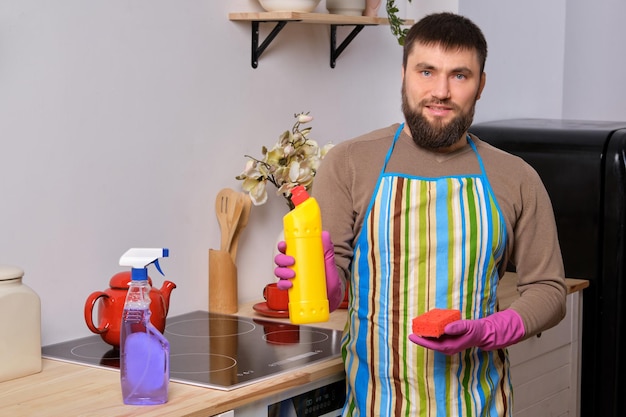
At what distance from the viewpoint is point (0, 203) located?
6.32 ft

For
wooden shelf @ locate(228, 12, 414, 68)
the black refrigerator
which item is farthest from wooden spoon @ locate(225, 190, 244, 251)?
the black refrigerator

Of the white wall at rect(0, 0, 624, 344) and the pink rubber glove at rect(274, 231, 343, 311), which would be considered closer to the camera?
the pink rubber glove at rect(274, 231, 343, 311)

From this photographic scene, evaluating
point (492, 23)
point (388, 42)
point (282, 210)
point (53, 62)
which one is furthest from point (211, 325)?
point (492, 23)

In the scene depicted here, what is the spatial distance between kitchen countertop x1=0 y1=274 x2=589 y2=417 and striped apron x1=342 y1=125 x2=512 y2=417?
0.15 meters

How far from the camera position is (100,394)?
68.1 inches

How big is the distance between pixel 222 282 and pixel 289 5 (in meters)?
0.72

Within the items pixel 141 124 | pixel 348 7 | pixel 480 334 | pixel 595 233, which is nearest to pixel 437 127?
pixel 480 334

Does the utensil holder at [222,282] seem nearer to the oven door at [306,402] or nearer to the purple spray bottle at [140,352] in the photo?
the oven door at [306,402]

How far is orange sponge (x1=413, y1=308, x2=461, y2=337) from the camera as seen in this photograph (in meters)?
1.71

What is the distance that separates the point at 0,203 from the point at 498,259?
1.02 m

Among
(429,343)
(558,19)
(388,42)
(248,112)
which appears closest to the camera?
(429,343)

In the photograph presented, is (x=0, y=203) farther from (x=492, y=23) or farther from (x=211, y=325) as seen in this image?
(x=492, y=23)

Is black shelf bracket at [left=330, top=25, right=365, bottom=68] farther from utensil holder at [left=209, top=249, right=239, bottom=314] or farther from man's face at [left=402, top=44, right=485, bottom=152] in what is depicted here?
man's face at [left=402, top=44, right=485, bottom=152]

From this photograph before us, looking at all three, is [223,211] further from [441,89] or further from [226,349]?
[441,89]
